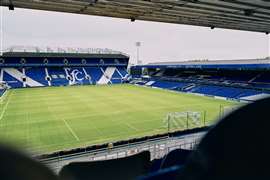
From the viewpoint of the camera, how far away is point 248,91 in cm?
2923

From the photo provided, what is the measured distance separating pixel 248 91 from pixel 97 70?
31.0 metres

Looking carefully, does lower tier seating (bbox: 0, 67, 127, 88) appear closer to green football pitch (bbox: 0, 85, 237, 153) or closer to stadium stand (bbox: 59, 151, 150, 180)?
green football pitch (bbox: 0, 85, 237, 153)

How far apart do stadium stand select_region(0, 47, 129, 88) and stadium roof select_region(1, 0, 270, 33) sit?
39.0 metres

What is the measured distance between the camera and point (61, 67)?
4797cm

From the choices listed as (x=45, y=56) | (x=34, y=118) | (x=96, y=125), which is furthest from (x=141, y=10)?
(x=45, y=56)

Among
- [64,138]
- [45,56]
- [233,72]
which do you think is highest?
[45,56]

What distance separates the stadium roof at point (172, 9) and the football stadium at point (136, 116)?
0.09 feet

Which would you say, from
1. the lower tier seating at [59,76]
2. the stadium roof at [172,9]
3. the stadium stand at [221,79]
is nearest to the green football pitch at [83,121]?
the stadium roof at [172,9]

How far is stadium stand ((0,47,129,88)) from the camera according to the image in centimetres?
4259

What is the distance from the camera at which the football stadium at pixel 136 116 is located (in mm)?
1236

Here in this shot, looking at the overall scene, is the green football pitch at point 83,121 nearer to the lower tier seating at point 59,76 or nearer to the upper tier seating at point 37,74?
the lower tier seating at point 59,76

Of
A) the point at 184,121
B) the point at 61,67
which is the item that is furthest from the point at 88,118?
the point at 61,67

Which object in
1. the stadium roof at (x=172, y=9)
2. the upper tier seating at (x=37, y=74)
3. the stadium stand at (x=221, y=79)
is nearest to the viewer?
the stadium roof at (x=172, y=9)

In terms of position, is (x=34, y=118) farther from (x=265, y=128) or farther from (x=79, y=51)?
(x=79, y=51)
